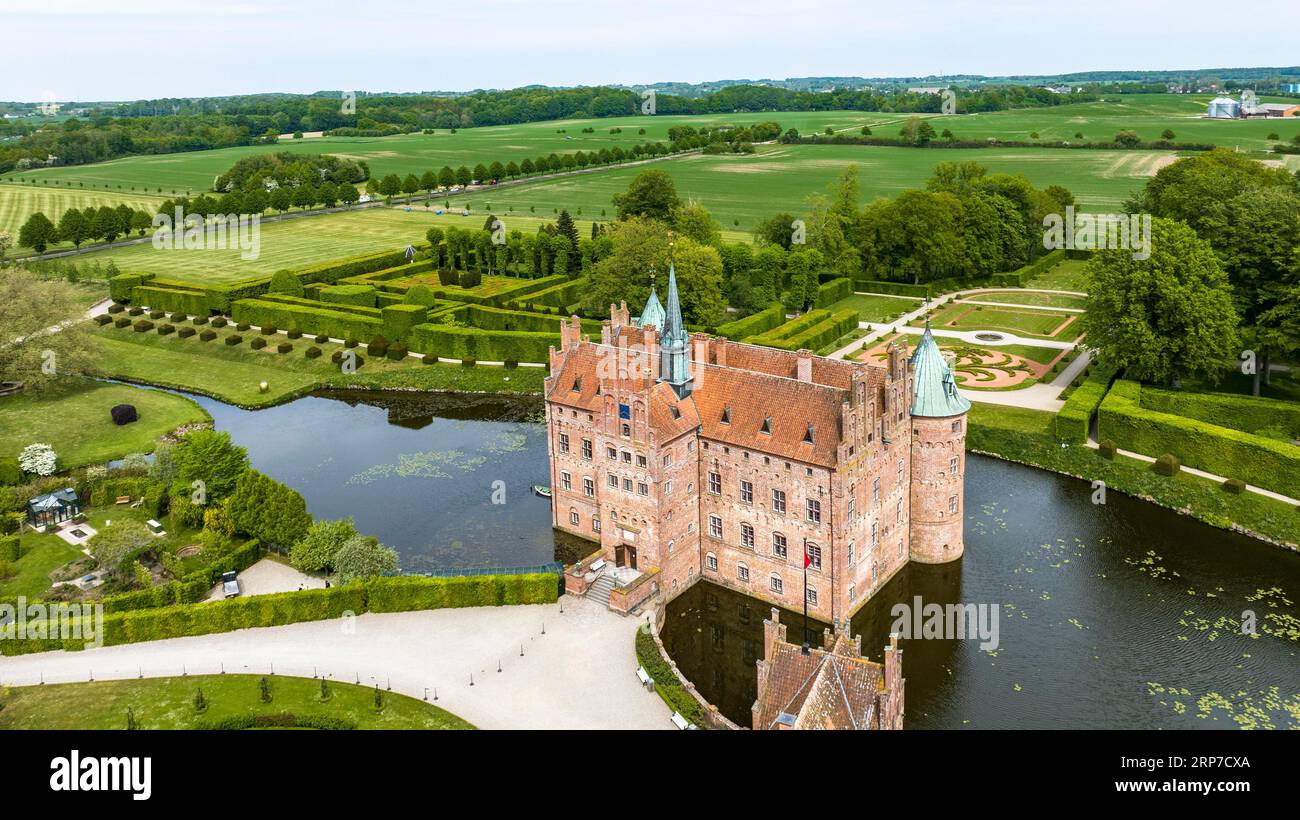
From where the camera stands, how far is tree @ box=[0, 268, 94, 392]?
3346 inches

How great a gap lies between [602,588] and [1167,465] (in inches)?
1578

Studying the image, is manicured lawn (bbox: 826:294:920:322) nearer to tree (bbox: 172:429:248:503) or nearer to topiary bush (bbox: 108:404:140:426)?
tree (bbox: 172:429:248:503)

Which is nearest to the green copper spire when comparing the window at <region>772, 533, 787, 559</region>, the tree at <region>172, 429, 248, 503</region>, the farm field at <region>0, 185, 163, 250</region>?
the window at <region>772, 533, 787, 559</region>

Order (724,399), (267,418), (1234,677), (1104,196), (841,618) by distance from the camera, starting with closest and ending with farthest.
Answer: (1234,677) → (841,618) → (724,399) → (267,418) → (1104,196)

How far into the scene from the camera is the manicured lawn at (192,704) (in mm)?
41094

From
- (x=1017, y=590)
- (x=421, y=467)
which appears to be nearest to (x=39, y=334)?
(x=421, y=467)

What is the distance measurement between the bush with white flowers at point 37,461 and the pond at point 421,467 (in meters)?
13.6

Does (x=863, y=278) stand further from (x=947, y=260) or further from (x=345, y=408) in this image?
(x=345, y=408)

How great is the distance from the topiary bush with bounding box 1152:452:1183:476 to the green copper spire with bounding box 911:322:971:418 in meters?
20.5

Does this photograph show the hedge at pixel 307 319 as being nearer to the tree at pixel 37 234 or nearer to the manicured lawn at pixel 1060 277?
the tree at pixel 37 234

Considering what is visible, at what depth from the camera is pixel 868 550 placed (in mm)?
51562

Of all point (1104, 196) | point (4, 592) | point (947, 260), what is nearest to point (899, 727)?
point (4, 592)

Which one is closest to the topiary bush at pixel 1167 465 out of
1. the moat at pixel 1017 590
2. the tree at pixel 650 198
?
the moat at pixel 1017 590

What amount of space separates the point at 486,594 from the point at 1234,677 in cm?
3634
